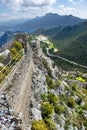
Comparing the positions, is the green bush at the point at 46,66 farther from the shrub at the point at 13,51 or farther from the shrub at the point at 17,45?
the shrub at the point at 13,51

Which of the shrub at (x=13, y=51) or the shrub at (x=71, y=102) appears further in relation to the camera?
the shrub at (x=71, y=102)

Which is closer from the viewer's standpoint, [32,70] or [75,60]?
[32,70]

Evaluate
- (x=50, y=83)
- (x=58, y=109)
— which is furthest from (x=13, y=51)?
(x=58, y=109)

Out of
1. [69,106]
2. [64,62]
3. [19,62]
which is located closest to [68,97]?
[69,106]

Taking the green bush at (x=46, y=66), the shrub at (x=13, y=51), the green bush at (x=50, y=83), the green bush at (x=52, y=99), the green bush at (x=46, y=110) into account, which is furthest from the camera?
the green bush at (x=46, y=66)

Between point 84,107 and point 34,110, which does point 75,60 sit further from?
point 34,110

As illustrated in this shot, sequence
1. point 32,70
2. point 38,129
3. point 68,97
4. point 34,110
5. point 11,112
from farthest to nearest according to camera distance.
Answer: point 68,97, point 32,70, point 34,110, point 38,129, point 11,112

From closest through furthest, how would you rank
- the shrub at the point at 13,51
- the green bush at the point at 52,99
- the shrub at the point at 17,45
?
the green bush at the point at 52,99, the shrub at the point at 13,51, the shrub at the point at 17,45

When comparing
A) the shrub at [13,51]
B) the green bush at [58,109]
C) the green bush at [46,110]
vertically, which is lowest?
the green bush at [58,109]

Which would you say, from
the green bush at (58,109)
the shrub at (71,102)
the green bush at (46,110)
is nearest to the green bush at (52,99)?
the green bush at (58,109)

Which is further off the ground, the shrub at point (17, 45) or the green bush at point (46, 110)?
the shrub at point (17, 45)

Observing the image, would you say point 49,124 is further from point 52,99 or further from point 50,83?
point 50,83
